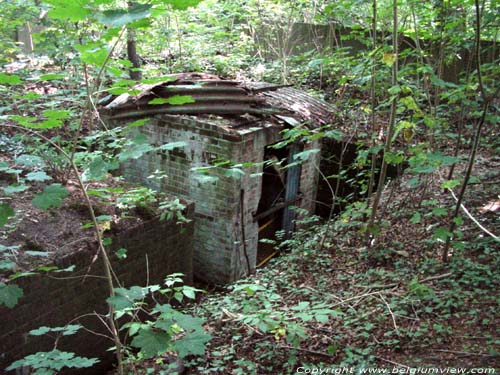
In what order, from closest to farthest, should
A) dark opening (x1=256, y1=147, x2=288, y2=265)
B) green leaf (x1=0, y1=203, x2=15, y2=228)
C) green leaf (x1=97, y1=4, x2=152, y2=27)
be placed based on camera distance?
green leaf (x1=97, y1=4, x2=152, y2=27) → green leaf (x1=0, y1=203, x2=15, y2=228) → dark opening (x1=256, y1=147, x2=288, y2=265)

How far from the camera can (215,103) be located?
27.0 feet

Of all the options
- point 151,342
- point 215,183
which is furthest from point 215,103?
point 151,342

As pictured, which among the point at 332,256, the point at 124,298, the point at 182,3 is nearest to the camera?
the point at 182,3

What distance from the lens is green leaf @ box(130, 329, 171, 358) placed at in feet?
8.55

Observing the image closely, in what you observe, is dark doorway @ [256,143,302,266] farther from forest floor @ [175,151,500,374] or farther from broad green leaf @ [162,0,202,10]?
broad green leaf @ [162,0,202,10]

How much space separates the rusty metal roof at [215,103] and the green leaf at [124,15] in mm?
5454

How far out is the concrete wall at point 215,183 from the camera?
25.6 ft

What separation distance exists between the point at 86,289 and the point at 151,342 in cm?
312

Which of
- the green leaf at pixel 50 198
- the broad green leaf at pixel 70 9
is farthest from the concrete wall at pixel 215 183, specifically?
the broad green leaf at pixel 70 9

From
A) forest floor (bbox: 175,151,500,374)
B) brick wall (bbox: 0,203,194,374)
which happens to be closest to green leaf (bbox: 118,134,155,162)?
brick wall (bbox: 0,203,194,374)

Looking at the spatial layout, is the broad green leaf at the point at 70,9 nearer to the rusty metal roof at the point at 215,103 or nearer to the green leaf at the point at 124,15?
the green leaf at the point at 124,15

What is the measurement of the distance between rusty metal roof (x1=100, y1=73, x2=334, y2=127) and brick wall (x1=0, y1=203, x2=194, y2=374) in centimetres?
212

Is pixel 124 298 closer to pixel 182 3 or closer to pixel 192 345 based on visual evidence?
pixel 192 345

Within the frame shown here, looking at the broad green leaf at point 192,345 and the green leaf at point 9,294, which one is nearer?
the broad green leaf at point 192,345
